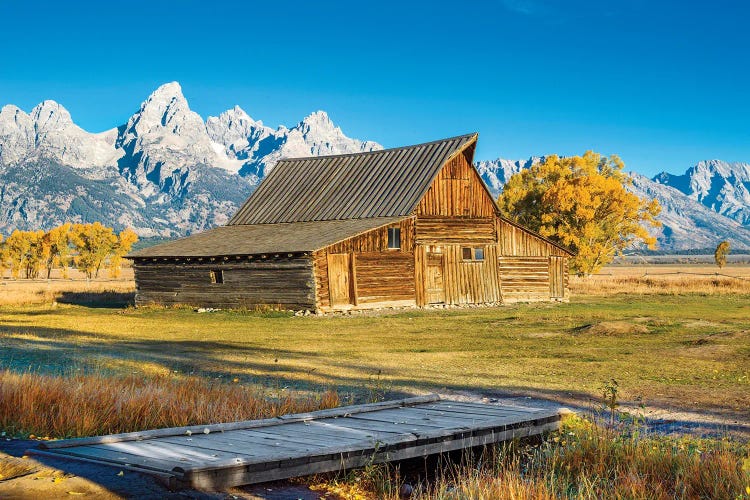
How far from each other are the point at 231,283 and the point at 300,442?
1168 inches

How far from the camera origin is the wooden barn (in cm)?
3597

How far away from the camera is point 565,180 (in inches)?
2291

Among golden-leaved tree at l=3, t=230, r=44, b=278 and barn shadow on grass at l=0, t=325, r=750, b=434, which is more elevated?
golden-leaved tree at l=3, t=230, r=44, b=278

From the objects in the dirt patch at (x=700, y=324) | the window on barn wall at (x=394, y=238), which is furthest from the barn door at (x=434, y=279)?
the dirt patch at (x=700, y=324)

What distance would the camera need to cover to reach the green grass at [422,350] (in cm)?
1532

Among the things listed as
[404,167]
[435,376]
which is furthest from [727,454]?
[404,167]

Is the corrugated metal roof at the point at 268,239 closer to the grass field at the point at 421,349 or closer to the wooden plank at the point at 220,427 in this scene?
the grass field at the point at 421,349

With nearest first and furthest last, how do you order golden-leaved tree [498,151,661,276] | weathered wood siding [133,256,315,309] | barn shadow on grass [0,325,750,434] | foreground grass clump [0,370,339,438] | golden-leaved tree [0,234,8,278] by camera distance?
foreground grass clump [0,370,339,438], barn shadow on grass [0,325,750,434], weathered wood siding [133,256,315,309], golden-leaved tree [498,151,661,276], golden-leaved tree [0,234,8,278]

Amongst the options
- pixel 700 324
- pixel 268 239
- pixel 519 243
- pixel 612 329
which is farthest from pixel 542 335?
pixel 519 243

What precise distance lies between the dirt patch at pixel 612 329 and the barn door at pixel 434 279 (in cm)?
1376

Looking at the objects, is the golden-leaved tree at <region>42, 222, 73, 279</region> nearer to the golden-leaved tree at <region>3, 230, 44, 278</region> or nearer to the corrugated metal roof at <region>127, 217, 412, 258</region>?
the golden-leaved tree at <region>3, 230, 44, 278</region>

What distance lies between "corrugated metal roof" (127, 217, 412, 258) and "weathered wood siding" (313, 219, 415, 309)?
60 cm

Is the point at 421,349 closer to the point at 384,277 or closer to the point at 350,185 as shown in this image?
the point at 384,277

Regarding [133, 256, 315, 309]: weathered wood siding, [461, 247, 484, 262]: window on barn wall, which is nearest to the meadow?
[133, 256, 315, 309]: weathered wood siding
